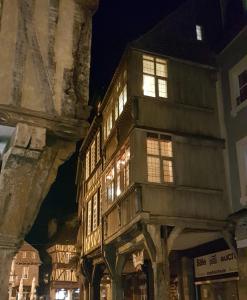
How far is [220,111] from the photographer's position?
13648 millimetres

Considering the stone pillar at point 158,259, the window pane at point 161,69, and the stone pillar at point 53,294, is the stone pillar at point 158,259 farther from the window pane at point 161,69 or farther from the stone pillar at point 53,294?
the stone pillar at point 53,294

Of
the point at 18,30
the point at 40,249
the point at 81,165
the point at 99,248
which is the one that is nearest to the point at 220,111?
the point at 99,248

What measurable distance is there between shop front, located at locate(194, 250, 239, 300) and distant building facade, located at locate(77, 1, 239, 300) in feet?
0.11

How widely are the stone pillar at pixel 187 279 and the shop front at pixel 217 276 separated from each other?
0.72 feet

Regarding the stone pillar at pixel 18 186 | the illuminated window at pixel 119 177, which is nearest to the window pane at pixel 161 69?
the illuminated window at pixel 119 177

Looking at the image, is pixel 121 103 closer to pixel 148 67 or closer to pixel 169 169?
pixel 148 67

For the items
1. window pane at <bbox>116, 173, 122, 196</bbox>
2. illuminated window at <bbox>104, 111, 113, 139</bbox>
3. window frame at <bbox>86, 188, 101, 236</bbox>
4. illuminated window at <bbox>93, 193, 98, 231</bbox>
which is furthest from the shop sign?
illuminated window at <bbox>104, 111, 113, 139</bbox>

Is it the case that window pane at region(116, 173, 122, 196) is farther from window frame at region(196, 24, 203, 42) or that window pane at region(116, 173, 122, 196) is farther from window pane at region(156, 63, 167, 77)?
window frame at region(196, 24, 203, 42)

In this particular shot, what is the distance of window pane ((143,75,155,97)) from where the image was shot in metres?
13.2

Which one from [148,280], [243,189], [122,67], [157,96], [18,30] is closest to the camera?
[18,30]

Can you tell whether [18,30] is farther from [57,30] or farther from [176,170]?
[176,170]

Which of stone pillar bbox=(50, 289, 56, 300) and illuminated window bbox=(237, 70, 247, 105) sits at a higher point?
illuminated window bbox=(237, 70, 247, 105)

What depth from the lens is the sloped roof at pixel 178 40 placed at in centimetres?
1374

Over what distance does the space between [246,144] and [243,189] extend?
1424mm
